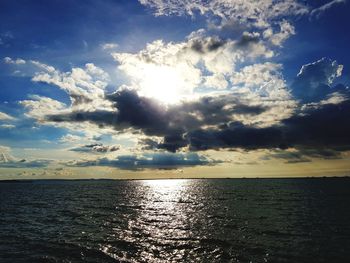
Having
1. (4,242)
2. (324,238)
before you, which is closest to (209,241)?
(324,238)

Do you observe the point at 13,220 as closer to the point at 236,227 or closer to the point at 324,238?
the point at 236,227

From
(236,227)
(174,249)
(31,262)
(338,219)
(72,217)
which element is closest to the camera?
(31,262)

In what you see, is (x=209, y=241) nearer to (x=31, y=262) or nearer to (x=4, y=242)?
(x=31, y=262)

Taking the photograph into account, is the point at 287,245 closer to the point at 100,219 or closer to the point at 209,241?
the point at 209,241

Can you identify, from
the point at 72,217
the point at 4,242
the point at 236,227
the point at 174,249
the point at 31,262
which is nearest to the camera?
the point at 31,262

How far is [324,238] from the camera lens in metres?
39.0

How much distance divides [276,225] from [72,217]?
113 ft

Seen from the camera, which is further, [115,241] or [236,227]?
[236,227]

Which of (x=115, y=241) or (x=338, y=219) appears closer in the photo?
(x=115, y=241)

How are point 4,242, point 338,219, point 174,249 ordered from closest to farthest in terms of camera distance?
1. point 174,249
2. point 4,242
3. point 338,219

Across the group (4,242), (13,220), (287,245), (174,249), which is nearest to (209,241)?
(174,249)

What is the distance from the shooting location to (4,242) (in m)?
36.9

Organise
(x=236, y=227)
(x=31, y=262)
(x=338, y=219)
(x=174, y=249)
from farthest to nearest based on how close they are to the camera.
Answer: (x=338, y=219) < (x=236, y=227) < (x=174, y=249) < (x=31, y=262)

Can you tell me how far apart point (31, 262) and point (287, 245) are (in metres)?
25.2
